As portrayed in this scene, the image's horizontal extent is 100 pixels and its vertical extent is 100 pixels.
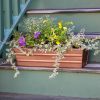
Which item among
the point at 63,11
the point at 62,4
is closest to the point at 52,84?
the point at 63,11

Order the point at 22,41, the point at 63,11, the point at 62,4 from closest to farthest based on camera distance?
the point at 22,41, the point at 63,11, the point at 62,4

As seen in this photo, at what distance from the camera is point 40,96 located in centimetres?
189

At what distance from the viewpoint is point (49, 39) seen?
196 centimetres

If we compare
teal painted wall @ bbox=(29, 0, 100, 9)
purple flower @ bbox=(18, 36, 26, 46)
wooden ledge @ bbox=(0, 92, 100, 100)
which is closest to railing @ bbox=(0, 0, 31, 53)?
teal painted wall @ bbox=(29, 0, 100, 9)

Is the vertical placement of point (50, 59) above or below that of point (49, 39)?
below

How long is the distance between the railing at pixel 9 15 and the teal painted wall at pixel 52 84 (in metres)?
0.30

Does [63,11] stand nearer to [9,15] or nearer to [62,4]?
[62,4]

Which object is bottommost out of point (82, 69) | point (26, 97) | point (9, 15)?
point (26, 97)

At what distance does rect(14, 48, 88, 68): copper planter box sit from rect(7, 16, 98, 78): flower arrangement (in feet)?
0.11

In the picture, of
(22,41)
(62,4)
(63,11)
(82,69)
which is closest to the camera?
(82,69)

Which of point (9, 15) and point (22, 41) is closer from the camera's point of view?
point (22, 41)

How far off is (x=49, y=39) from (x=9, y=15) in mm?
453

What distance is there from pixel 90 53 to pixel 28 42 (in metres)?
0.45

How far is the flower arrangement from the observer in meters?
1.87
